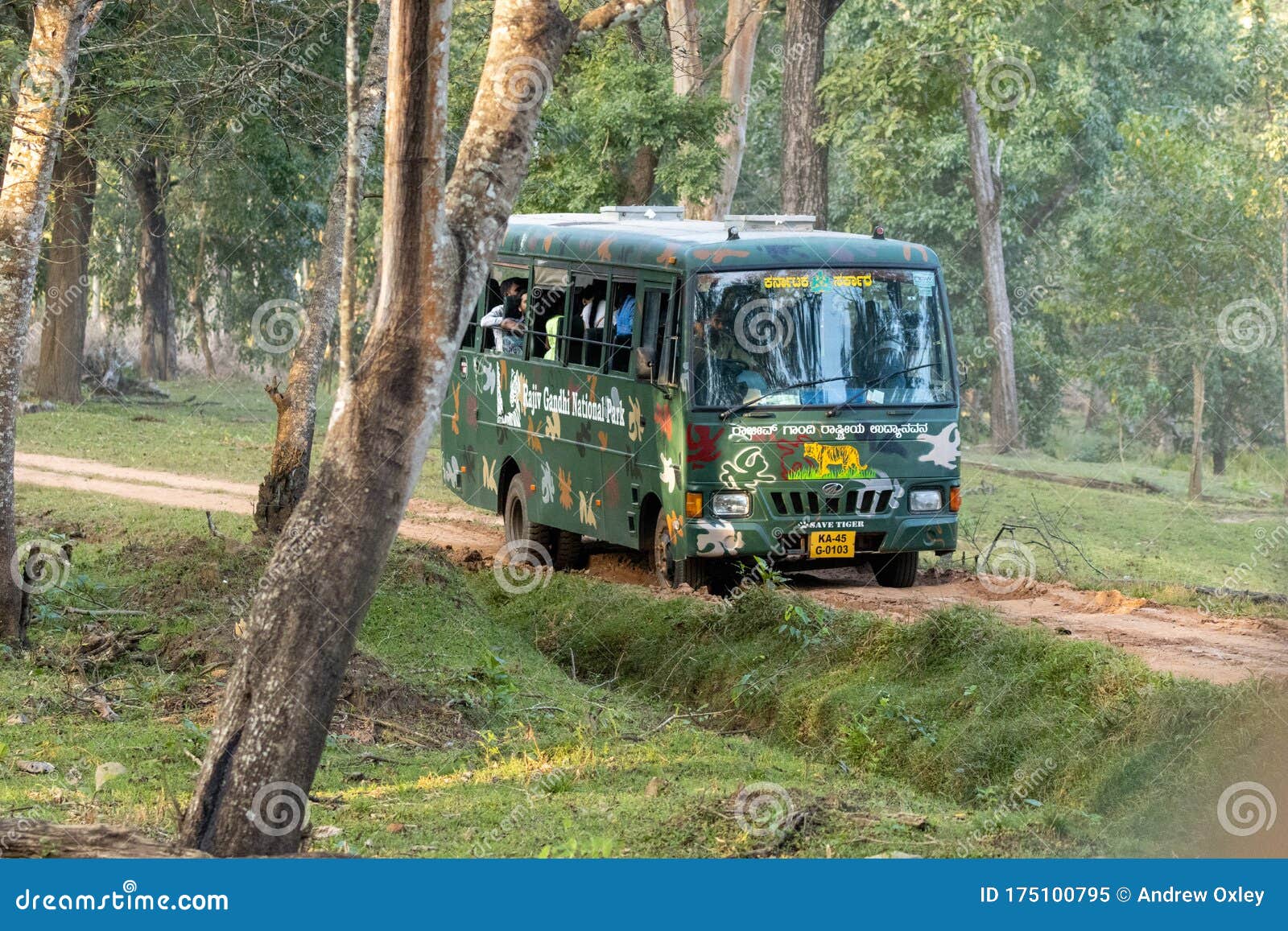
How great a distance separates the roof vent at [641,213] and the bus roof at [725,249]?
1248mm

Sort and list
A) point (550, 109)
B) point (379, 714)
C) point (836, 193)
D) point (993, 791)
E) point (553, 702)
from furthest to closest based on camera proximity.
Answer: point (836, 193)
point (550, 109)
point (553, 702)
point (379, 714)
point (993, 791)

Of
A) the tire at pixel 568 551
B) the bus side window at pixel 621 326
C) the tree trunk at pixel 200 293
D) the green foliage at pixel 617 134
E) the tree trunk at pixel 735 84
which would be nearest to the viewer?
the bus side window at pixel 621 326

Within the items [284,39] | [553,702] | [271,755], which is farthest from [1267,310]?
[271,755]

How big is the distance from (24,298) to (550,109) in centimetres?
1384

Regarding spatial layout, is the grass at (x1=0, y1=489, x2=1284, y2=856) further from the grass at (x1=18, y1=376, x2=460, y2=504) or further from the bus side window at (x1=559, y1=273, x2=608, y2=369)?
the grass at (x1=18, y1=376, x2=460, y2=504)

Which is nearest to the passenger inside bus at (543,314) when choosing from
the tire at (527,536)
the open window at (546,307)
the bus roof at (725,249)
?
the open window at (546,307)

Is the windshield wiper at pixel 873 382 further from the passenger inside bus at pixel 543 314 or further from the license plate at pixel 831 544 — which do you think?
the passenger inside bus at pixel 543 314

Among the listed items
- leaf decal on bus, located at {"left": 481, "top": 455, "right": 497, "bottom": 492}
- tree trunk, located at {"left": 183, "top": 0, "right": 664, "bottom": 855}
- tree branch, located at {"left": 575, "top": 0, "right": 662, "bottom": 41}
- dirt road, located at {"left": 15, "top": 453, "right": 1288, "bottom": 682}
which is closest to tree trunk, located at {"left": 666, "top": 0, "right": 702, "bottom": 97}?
dirt road, located at {"left": 15, "top": 453, "right": 1288, "bottom": 682}

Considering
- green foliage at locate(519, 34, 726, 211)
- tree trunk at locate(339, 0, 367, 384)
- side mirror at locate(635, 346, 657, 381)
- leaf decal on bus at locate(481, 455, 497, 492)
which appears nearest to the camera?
tree trunk at locate(339, 0, 367, 384)

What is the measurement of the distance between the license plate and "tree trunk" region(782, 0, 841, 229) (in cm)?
1208

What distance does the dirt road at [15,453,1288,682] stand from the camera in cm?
1045

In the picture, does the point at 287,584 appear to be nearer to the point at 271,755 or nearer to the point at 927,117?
the point at 271,755

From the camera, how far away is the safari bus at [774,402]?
516 inches

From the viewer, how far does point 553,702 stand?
36.5 feet
